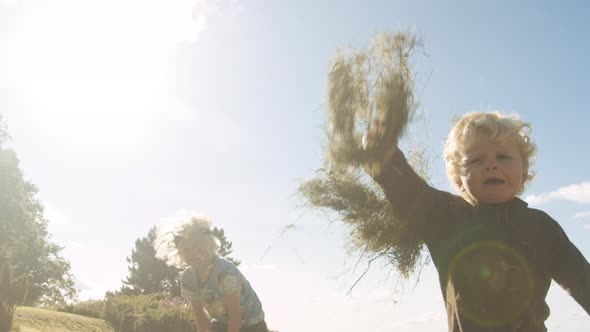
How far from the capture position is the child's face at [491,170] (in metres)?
2.45

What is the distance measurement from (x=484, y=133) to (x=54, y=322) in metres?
13.0

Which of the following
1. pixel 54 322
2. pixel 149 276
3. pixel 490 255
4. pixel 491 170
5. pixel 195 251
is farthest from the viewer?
pixel 149 276

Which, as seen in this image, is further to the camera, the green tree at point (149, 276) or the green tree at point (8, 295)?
the green tree at point (149, 276)

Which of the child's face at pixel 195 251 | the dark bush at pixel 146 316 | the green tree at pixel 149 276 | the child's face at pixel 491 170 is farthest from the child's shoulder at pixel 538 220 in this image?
the green tree at pixel 149 276

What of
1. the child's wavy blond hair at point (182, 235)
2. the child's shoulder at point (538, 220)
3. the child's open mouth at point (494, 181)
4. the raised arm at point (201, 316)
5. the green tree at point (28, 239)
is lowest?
the raised arm at point (201, 316)

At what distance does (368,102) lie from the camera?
2375mm

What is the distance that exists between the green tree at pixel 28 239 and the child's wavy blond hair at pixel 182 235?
76.0 feet

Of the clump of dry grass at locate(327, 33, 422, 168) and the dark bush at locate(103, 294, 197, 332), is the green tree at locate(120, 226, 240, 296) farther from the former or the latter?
the clump of dry grass at locate(327, 33, 422, 168)

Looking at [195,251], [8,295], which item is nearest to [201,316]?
[195,251]

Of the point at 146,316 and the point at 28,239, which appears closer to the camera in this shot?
the point at 146,316

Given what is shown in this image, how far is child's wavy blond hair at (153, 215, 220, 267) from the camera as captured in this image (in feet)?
14.0

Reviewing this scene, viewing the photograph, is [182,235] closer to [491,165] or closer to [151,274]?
[491,165]

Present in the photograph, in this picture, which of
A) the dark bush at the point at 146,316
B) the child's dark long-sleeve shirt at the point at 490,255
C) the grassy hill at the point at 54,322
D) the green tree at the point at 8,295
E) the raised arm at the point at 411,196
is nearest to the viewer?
the child's dark long-sleeve shirt at the point at 490,255

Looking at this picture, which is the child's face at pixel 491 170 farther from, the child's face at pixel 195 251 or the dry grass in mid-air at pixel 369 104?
the child's face at pixel 195 251
